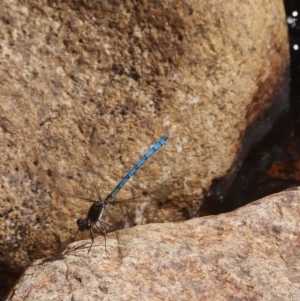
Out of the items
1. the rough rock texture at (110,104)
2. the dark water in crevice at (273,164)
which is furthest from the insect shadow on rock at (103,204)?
the dark water in crevice at (273,164)

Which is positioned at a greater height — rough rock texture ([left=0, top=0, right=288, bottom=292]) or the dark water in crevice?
rough rock texture ([left=0, top=0, right=288, bottom=292])

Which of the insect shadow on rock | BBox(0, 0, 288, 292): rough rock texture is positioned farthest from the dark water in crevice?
the insect shadow on rock

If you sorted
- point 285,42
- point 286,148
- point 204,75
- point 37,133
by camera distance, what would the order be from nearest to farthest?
point 37,133 → point 204,75 → point 285,42 → point 286,148

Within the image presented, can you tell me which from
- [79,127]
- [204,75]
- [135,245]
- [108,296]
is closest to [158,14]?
[204,75]

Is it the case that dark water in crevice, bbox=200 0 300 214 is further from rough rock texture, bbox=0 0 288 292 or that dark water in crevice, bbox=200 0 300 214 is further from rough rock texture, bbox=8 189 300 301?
rough rock texture, bbox=8 189 300 301

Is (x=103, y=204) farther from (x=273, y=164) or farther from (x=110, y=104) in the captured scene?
(x=273, y=164)

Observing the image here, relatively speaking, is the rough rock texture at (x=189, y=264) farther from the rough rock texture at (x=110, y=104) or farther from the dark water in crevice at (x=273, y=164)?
the dark water in crevice at (x=273, y=164)

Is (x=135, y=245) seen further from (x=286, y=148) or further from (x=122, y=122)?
(x=286, y=148)
